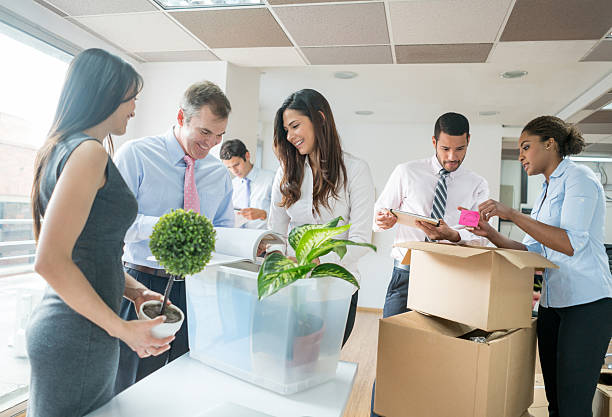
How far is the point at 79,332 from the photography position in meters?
0.80

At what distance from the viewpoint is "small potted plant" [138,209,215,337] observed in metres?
0.73

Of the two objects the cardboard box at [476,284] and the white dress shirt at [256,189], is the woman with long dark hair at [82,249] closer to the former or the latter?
the cardboard box at [476,284]

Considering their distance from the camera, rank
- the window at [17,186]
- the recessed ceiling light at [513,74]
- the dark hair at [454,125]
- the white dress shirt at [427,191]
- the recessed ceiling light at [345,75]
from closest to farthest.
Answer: the dark hair at [454,125], the white dress shirt at [427,191], the window at [17,186], the recessed ceiling light at [513,74], the recessed ceiling light at [345,75]

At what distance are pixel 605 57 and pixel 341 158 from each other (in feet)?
8.77

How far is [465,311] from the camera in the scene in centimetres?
127

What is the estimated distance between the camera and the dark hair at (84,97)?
877 millimetres

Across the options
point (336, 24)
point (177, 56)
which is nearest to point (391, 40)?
point (336, 24)

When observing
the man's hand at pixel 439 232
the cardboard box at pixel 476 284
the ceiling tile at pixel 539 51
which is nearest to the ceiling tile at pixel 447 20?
the ceiling tile at pixel 539 51

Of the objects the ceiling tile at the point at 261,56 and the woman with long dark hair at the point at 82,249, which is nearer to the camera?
the woman with long dark hair at the point at 82,249

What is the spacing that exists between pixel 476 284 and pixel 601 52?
2652mm

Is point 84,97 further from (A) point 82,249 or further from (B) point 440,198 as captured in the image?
(B) point 440,198

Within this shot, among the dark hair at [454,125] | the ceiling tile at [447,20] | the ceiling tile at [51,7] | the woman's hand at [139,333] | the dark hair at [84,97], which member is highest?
the ceiling tile at [447,20]

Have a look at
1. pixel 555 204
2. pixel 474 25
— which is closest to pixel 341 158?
pixel 555 204

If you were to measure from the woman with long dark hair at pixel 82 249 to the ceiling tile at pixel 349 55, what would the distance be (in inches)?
95.8
